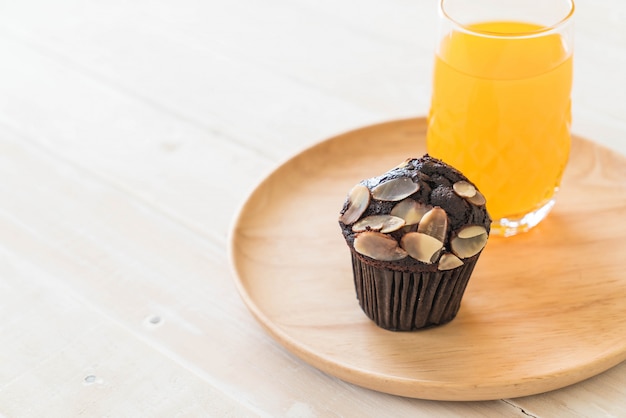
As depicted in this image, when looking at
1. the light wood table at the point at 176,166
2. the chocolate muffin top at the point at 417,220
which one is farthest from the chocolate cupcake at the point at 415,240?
the light wood table at the point at 176,166

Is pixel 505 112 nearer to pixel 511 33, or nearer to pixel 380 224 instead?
pixel 511 33

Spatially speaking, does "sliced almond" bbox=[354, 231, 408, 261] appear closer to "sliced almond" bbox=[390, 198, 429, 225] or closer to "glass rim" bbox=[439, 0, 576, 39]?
"sliced almond" bbox=[390, 198, 429, 225]

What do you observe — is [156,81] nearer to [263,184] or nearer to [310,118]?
[310,118]

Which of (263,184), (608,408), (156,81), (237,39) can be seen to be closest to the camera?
(608,408)

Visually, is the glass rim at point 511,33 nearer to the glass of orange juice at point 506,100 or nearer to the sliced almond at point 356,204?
the glass of orange juice at point 506,100

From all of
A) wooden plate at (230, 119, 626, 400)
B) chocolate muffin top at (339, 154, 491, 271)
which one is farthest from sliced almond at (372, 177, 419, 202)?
wooden plate at (230, 119, 626, 400)

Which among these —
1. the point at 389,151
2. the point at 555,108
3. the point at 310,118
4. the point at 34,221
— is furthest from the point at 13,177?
the point at 555,108
